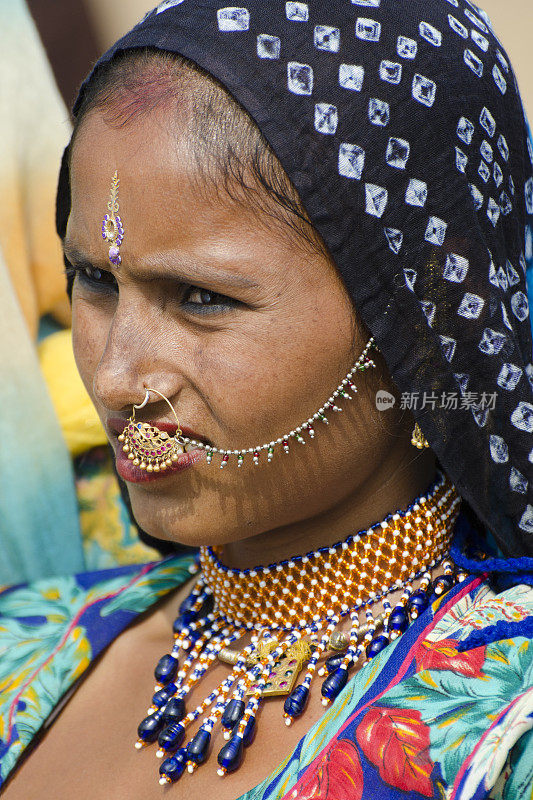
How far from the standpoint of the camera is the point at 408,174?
1394 mm

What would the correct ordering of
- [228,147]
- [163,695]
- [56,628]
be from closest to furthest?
[228,147] → [163,695] → [56,628]

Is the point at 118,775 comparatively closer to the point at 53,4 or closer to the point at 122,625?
the point at 122,625

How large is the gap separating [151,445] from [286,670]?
504 mm

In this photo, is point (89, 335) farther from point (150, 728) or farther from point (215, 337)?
point (150, 728)

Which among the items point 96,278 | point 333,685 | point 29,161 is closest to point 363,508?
point 333,685

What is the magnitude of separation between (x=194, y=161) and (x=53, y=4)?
6.49 ft

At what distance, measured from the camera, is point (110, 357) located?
1.44 metres

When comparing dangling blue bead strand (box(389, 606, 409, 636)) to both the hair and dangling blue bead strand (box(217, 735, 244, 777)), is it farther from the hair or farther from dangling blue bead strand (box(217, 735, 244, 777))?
the hair

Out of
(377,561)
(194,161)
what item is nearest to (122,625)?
(377,561)

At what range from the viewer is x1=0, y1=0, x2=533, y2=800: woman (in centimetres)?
135

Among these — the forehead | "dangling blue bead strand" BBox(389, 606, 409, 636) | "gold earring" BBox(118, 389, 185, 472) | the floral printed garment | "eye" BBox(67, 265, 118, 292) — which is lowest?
"dangling blue bead strand" BBox(389, 606, 409, 636)

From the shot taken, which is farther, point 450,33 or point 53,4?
point 53,4

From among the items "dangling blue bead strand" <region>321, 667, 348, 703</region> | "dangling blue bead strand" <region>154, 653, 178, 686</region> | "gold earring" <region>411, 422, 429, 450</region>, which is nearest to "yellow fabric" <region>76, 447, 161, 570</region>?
"dangling blue bead strand" <region>154, 653, 178, 686</region>

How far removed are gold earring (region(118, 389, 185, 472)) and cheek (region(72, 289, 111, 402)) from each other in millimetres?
181
